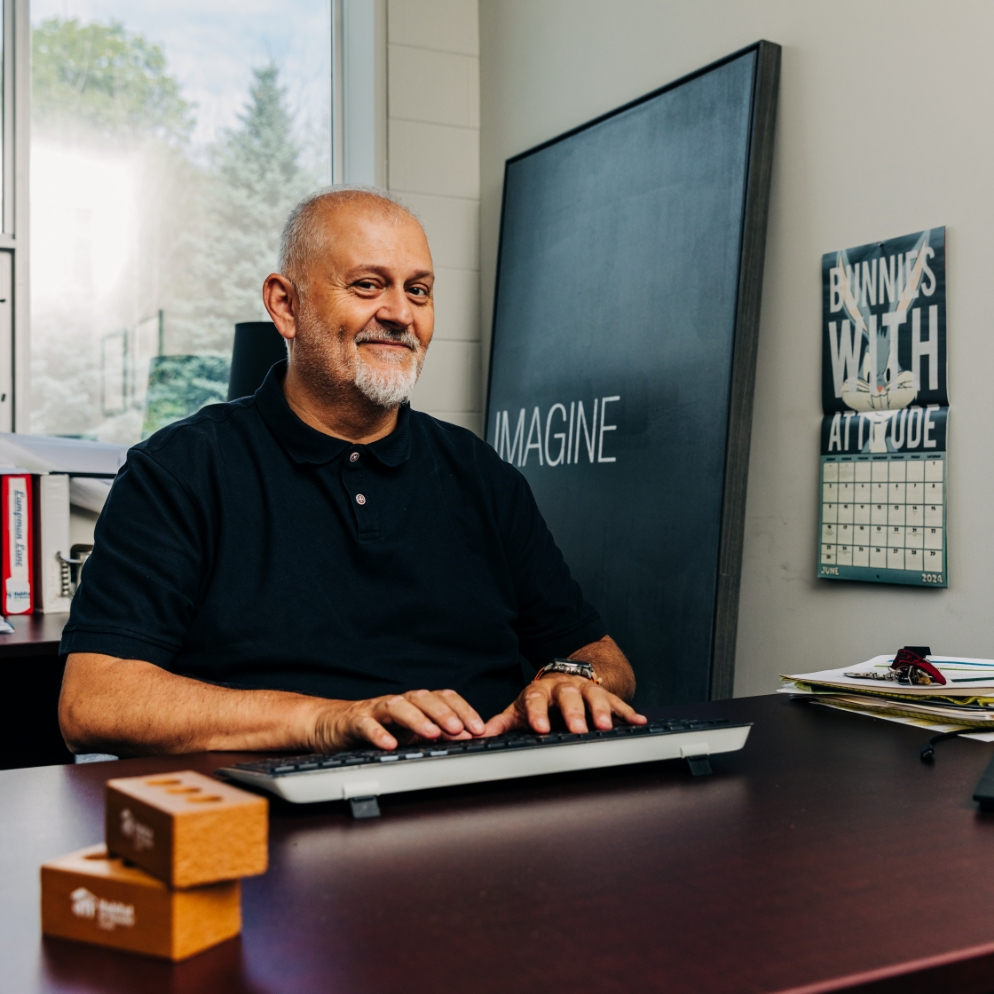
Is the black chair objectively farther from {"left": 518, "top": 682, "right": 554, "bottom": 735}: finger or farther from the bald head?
{"left": 518, "top": 682, "right": 554, "bottom": 735}: finger

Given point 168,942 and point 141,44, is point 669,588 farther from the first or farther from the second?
point 141,44

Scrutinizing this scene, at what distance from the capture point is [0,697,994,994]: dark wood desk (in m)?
0.54

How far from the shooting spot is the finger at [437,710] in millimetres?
958

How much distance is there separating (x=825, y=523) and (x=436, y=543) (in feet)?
2.56

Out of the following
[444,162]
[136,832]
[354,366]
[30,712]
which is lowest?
[30,712]

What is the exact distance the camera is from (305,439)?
59.1 inches

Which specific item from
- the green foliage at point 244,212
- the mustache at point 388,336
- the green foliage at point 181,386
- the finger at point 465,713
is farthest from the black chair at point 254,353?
the finger at point 465,713

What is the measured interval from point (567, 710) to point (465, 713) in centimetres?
12

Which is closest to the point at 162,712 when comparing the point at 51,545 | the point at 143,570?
the point at 143,570

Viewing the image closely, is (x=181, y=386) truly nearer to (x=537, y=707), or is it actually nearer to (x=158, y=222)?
(x=158, y=222)

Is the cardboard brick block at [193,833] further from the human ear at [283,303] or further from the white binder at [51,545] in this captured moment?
the white binder at [51,545]

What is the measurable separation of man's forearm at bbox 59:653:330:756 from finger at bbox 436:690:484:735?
15cm

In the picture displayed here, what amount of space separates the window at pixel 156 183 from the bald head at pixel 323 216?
1622 millimetres

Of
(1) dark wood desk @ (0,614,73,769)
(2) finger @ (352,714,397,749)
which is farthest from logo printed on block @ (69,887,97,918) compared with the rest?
(1) dark wood desk @ (0,614,73,769)
